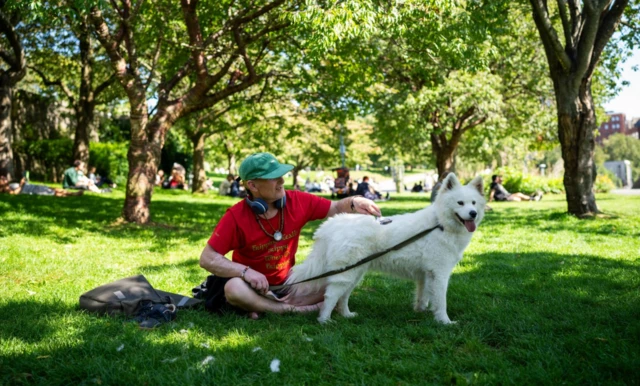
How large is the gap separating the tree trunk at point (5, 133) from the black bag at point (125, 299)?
16021mm

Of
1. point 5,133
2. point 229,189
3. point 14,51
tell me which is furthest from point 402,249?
point 229,189

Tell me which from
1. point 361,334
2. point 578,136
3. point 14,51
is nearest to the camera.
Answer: point 361,334

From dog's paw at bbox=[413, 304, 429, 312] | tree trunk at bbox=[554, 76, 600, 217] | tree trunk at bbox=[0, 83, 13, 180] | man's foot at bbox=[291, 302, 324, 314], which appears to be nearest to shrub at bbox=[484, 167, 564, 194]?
tree trunk at bbox=[554, 76, 600, 217]

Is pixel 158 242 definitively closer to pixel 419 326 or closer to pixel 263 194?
pixel 263 194

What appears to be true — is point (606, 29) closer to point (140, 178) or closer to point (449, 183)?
point (449, 183)

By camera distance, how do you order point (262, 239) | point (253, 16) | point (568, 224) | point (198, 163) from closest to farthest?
1. point (262, 239)
2. point (253, 16)
3. point (568, 224)
4. point (198, 163)

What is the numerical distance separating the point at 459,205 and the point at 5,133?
18293mm

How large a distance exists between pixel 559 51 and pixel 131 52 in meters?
9.99

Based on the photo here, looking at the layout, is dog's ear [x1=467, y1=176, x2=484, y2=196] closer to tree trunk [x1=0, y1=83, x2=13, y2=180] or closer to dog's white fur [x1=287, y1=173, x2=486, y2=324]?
dog's white fur [x1=287, y1=173, x2=486, y2=324]

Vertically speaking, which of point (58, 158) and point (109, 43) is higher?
point (109, 43)

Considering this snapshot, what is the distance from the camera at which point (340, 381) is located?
122 inches

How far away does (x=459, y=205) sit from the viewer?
14.6 ft

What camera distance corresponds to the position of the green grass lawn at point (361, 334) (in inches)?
125

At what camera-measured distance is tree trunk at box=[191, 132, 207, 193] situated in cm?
2569
